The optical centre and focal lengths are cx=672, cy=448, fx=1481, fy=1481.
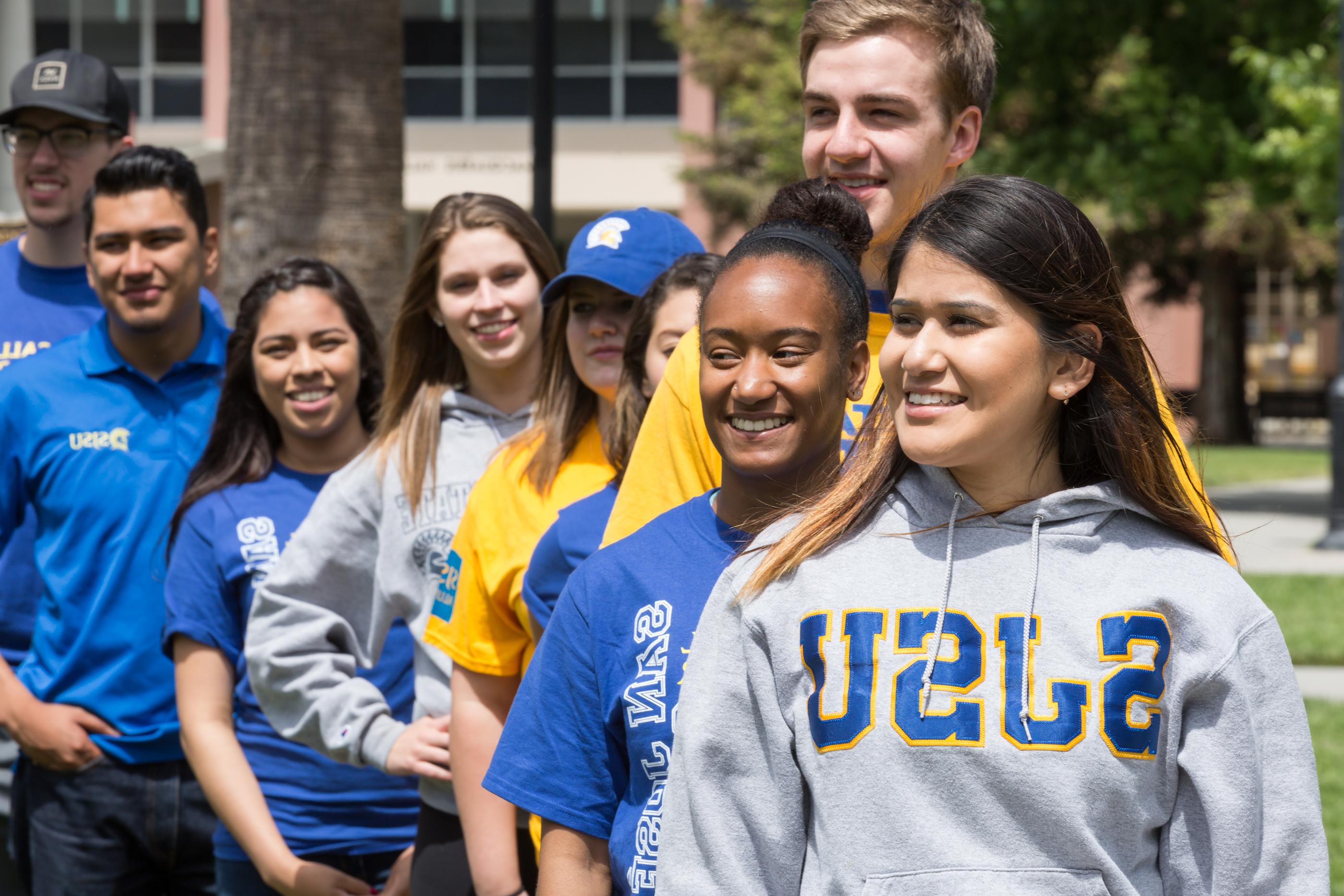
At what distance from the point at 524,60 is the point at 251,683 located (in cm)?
3403

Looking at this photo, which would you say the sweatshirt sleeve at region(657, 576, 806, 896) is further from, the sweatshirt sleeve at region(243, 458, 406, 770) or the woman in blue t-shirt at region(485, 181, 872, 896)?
the sweatshirt sleeve at region(243, 458, 406, 770)

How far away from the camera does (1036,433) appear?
2.13 meters

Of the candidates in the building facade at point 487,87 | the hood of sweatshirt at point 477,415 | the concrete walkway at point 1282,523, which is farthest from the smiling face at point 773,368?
the building facade at point 487,87

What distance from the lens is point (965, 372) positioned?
6.61 ft

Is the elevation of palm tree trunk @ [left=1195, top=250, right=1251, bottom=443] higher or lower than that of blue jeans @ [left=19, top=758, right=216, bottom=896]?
higher

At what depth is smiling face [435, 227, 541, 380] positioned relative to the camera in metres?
3.43

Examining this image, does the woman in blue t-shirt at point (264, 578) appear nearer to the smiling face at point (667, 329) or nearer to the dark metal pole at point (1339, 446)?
the smiling face at point (667, 329)

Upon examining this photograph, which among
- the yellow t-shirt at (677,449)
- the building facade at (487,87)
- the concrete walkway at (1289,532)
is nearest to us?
the yellow t-shirt at (677,449)

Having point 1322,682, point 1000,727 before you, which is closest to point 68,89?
point 1000,727

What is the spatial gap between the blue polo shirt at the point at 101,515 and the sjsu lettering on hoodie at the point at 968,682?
2.31 metres

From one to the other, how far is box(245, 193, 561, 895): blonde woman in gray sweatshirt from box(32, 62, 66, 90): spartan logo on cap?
5.55 ft

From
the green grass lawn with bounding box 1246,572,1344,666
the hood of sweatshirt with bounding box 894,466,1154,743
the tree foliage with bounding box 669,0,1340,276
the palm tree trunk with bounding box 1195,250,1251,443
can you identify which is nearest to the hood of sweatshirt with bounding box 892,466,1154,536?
the hood of sweatshirt with bounding box 894,466,1154,743

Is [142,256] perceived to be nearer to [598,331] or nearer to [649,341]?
[598,331]

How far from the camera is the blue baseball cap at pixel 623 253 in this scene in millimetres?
3221
